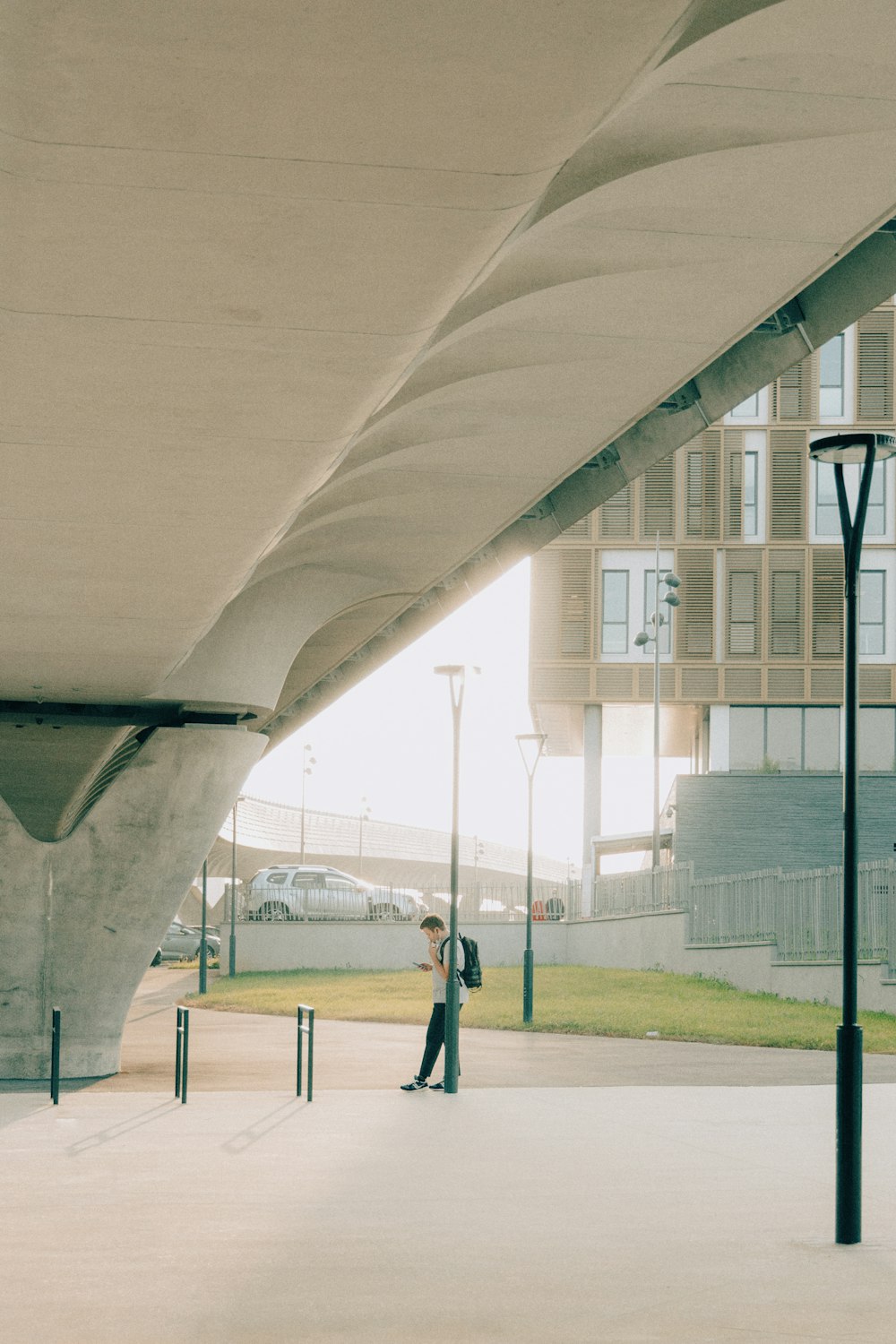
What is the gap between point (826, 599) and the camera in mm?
56312

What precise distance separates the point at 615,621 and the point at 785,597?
5.73m

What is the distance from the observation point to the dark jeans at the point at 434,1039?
656 inches

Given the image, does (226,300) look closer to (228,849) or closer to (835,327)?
(835,327)

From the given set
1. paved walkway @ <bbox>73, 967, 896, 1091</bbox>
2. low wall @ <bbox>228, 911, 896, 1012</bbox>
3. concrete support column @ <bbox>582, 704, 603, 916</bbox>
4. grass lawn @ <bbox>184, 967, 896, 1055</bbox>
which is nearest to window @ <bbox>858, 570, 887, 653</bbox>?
concrete support column @ <bbox>582, 704, 603, 916</bbox>

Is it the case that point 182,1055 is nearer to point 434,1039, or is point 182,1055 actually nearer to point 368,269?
point 434,1039

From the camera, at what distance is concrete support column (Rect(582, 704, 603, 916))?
56.7 meters

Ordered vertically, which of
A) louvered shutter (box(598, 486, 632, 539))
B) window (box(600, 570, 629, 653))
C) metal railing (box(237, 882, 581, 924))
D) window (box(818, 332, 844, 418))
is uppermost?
window (box(818, 332, 844, 418))

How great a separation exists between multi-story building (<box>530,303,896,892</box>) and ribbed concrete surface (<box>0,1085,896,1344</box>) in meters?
41.7

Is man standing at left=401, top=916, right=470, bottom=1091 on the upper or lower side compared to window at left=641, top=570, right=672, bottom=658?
lower

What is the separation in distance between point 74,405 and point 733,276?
13.5 ft

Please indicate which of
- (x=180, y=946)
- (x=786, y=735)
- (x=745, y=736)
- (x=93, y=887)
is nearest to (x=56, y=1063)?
(x=93, y=887)

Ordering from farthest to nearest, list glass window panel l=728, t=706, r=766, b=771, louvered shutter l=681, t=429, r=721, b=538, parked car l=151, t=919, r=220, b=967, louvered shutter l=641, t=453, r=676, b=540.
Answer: louvered shutter l=641, t=453, r=676, b=540
louvered shutter l=681, t=429, r=721, b=538
glass window panel l=728, t=706, r=766, b=771
parked car l=151, t=919, r=220, b=967

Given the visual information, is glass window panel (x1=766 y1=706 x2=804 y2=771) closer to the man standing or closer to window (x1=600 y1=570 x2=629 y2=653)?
window (x1=600 y1=570 x2=629 y2=653)

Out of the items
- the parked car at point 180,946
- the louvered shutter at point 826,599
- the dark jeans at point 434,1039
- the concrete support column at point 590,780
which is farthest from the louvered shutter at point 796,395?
the dark jeans at point 434,1039
